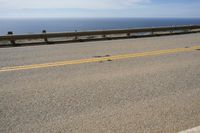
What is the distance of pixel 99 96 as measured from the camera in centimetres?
553

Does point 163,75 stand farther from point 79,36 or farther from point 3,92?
point 79,36

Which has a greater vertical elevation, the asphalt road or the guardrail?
the guardrail

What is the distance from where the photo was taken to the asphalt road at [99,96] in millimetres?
4293

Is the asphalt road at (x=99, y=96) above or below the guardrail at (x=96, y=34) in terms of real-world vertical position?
below

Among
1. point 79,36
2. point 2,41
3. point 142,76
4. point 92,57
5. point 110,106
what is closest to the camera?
point 110,106

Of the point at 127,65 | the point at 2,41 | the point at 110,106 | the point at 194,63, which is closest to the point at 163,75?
the point at 127,65

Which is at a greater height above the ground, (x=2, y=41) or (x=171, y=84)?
(x=2, y=41)

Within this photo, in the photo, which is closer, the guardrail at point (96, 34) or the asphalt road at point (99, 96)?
the asphalt road at point (99, 96)

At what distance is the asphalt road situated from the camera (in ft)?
14.1

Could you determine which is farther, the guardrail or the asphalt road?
the guardrail

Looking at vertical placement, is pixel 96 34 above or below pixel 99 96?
above

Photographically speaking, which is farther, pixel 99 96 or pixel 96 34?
pixel 96 34

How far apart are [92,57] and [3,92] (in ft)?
15.2

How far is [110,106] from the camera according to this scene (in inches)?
197
